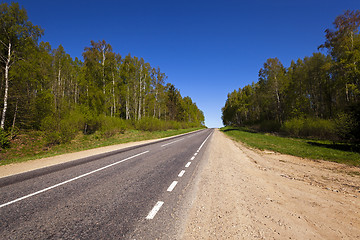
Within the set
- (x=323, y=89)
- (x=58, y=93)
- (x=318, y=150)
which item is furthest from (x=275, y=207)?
(x=323, y=89)

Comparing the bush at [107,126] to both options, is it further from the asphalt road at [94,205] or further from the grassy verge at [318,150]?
the grassy verge at [318,150]

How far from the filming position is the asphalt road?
7.54ft

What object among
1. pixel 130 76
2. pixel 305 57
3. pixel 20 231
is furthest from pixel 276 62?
pixel 20 231

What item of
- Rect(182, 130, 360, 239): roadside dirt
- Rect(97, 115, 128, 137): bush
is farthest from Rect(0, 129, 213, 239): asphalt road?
Rect(97, 115, 128, 137): bush

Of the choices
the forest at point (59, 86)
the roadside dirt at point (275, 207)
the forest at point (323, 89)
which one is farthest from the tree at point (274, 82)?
the roadside dirt at point (275, 207)

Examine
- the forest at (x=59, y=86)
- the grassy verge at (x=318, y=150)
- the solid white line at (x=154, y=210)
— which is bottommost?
the grassy verge at (x=318, y=150)

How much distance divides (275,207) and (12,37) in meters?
23.3

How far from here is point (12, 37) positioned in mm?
12961

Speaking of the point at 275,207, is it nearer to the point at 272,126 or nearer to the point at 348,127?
the point at 348,127

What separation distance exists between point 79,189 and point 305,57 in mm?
42499

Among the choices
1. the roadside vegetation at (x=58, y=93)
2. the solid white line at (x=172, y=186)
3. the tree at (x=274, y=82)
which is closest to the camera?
the solid white line at (x=172, y=186)

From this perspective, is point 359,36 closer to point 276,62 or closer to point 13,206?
point 276,62

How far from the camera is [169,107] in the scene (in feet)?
151

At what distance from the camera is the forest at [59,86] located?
13.1 meters
